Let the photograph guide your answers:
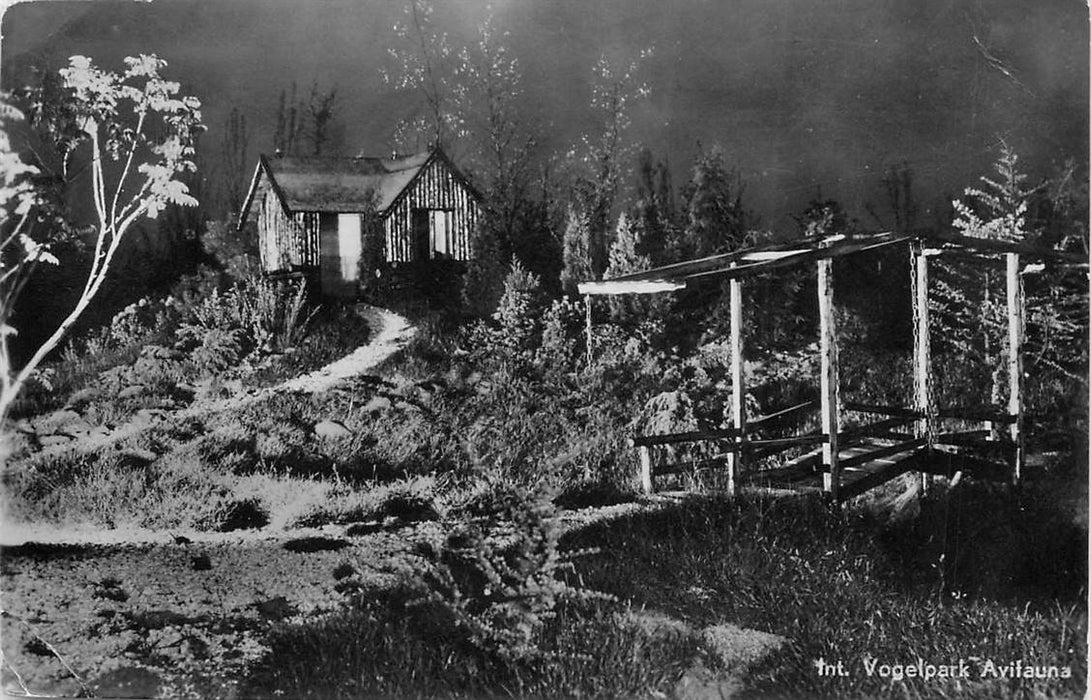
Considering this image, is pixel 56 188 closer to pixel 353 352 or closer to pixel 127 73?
pixel 127 73

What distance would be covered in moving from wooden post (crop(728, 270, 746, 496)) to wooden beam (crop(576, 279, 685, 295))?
1.34 ft

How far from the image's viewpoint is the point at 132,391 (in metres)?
4.56

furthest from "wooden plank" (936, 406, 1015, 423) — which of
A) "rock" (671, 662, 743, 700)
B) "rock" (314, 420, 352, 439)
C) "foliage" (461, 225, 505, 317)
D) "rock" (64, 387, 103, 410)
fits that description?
"rock" (64, 387, 103, 410)

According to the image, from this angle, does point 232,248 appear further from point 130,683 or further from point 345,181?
point 130,683

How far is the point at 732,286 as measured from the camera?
15.3 feet

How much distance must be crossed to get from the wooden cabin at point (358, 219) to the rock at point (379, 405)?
774mm

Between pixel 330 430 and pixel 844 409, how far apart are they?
3675mm

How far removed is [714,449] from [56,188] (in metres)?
4.74

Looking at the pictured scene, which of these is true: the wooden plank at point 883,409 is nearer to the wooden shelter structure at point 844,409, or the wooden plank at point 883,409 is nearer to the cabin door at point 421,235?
the wooden shelter structure at point 844,409

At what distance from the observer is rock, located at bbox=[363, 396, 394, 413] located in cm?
462

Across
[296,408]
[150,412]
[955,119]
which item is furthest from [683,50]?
[150,412]

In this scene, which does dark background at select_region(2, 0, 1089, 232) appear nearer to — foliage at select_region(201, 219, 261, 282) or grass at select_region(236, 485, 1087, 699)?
foliage at select_region(201, 219, 261, 282)

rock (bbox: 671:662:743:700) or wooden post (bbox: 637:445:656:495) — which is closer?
rock (bbox: 671:662:743:700)

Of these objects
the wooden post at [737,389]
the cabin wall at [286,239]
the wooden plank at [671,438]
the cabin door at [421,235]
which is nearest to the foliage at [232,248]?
the cabin wall at [286,239]
